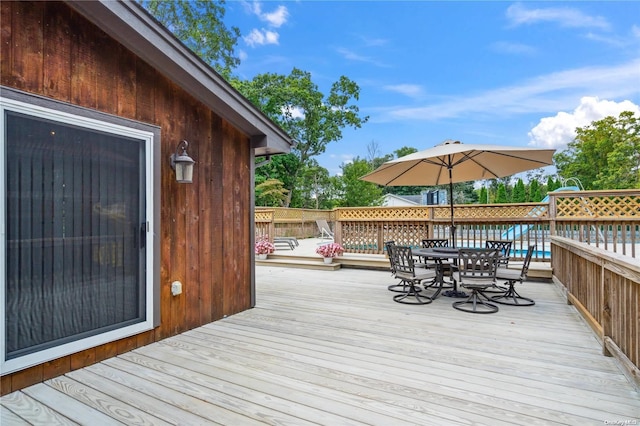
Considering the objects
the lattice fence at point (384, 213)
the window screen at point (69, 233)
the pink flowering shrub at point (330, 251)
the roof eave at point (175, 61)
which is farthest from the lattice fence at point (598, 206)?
the window screen at point (69, 233)

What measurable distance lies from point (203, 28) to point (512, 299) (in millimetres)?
20743

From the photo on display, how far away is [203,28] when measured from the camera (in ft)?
62.7

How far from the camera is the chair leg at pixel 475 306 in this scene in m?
4.16

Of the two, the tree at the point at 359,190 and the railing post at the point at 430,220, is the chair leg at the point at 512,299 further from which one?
the tree at the point at 359,190

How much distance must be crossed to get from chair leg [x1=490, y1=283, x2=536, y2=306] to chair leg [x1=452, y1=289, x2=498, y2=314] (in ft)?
1.11

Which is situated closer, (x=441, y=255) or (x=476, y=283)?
Answer: (x=476, y=283)

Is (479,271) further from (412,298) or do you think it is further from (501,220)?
(501,220)

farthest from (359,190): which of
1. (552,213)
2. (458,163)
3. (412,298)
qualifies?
(412,298)

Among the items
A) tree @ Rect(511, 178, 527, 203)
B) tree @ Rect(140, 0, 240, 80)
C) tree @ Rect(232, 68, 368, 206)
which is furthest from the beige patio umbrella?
tree @ Rect(511, 178, 527, 203)

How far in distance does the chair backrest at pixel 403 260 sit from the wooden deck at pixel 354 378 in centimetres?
86

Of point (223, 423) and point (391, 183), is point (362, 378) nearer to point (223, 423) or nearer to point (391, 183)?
point (223, 423)

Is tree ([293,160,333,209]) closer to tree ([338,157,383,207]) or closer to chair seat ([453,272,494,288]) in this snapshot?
tree ([338,157,383,207])

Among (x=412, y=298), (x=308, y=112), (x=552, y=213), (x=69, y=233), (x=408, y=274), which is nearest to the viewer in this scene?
(x=69, y=233)

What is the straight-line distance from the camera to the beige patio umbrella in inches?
182
